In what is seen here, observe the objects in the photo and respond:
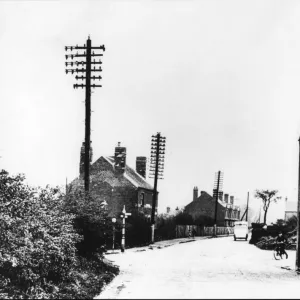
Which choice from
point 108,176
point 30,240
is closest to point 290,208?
point 108,176

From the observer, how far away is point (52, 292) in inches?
482

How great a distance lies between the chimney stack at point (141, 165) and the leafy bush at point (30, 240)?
5261 centimetres

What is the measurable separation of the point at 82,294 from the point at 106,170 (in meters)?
48.5

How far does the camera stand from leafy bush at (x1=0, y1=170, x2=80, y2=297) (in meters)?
12.1

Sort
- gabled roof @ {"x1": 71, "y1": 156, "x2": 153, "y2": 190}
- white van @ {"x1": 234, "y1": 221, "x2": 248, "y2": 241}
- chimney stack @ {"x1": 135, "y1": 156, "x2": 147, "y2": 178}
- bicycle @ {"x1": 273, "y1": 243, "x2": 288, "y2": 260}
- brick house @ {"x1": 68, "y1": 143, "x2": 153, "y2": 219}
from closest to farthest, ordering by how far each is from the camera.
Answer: bicycle @ {"x1": 273, "y1": 243, "x2": 288, "y2": 260} < white van @ {"x1": 234, "y1": 221, "x2": 248, "y2": 241} < brick house @ {"x1": 68, "y1": 143, "x2": 153, "y2": 219} < gabled roof @ {"x1": 71, "y1": 156, "x2": 153, "y2": 190} < chimney stack @ {"x1": 135, "y1": 156, "x2": 147, "y2": 178}

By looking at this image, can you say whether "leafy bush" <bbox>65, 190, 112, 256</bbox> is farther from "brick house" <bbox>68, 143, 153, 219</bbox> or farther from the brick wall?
the brick wall

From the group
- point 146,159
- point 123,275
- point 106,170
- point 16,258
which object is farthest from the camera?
point 146,159

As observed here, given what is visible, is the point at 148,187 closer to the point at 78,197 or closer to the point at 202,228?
the point at 202,228

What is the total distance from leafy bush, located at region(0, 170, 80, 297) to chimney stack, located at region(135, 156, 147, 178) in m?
52.6

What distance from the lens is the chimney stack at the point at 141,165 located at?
6869 cm

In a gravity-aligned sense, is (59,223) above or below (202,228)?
above

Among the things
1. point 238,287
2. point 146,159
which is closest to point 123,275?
point 238,287

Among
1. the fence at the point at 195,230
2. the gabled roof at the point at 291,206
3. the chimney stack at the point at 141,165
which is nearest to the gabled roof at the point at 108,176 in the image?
the chimney stack at the point at 141,165

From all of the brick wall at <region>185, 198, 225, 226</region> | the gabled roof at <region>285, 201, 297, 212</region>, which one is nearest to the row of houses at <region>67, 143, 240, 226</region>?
the brick wall at <region>185, 198, 225, 226</region>
